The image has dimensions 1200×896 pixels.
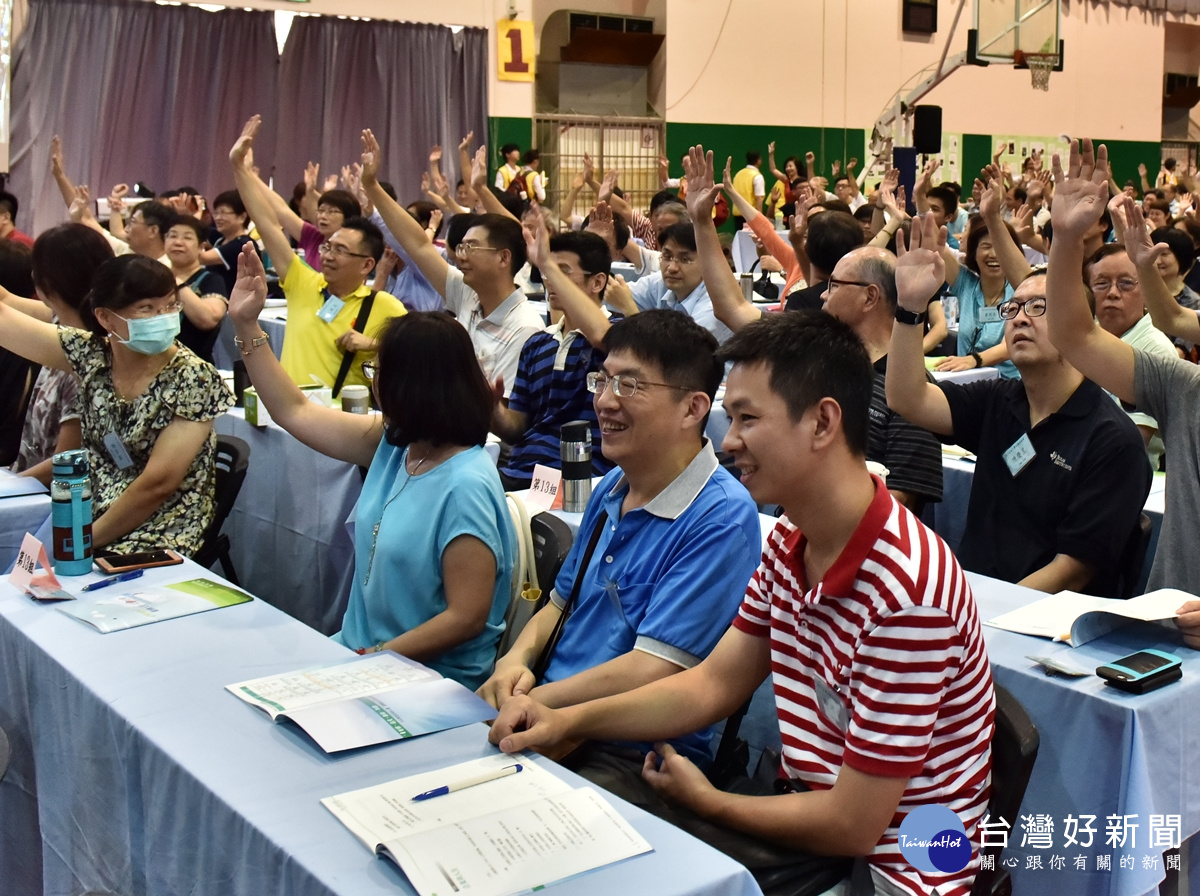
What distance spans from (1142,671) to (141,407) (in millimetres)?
2321

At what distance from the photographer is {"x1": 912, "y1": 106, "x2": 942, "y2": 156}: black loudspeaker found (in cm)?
1353

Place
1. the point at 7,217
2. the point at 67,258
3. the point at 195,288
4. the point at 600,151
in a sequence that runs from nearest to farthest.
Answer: the point at 67,258
the point at 195,288
the point at 7,217
the point at 600,151

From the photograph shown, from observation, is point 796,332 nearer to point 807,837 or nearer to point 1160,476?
point 807,837

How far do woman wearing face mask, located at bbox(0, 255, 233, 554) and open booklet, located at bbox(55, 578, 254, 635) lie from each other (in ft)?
2.47

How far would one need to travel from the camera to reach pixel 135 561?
2402 millimetres

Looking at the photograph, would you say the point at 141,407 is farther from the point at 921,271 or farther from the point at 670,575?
the point at 921,271

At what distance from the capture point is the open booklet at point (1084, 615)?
194cm

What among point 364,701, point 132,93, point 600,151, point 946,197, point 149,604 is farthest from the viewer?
point 600,151

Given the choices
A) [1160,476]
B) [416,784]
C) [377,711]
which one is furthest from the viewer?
[1160,476]

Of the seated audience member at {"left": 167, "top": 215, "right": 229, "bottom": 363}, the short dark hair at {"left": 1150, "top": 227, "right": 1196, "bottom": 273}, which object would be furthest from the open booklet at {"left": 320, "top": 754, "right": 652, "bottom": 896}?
the short dark hair at {"left": 1150, "top": 227, "right": 1196, "bottom": 273}

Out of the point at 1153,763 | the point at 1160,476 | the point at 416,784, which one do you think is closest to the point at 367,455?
the point at 416,784

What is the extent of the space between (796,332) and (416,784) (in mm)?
765

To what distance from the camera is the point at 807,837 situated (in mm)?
1511

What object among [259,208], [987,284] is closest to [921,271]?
[987,284]
